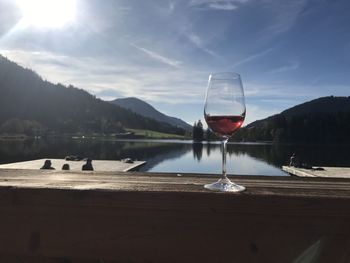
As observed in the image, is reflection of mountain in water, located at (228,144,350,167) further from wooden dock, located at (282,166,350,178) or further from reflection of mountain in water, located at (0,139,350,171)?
wooden dock, located at (282,166,350,178)

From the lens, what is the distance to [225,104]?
1.68 m

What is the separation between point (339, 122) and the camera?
131 metres

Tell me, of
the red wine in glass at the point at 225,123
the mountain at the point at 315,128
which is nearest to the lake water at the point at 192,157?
the red wine in glass at the point at 225,123

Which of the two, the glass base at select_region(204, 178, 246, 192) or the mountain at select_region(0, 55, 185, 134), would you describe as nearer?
the glass base at select_region(204, 178, 246, 192)

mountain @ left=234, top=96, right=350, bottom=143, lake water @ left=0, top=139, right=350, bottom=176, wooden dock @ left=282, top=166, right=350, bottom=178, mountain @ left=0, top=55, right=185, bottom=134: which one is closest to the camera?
wooden dock @ left=282, top=166, right=350, bottom=178

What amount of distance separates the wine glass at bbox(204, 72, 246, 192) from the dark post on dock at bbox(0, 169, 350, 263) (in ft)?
1.34

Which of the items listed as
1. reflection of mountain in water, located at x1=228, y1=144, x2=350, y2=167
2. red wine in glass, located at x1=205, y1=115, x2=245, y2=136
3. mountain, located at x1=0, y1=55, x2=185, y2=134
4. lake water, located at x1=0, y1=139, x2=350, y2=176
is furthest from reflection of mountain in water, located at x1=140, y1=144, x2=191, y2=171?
mountain, located at x1=0, y1=55, x2=185, y2=134

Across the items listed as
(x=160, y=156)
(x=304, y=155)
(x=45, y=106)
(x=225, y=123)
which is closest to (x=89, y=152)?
(x=160, y=156)

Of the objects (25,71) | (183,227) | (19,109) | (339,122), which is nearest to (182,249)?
(183,227)

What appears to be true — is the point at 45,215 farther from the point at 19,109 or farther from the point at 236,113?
the point at 19,109

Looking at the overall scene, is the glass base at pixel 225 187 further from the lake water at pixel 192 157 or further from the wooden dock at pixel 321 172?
the lake water at pixel 192 157

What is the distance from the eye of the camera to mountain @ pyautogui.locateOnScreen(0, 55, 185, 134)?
167 m

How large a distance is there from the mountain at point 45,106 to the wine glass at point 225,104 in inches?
6289

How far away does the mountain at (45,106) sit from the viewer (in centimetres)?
16688
